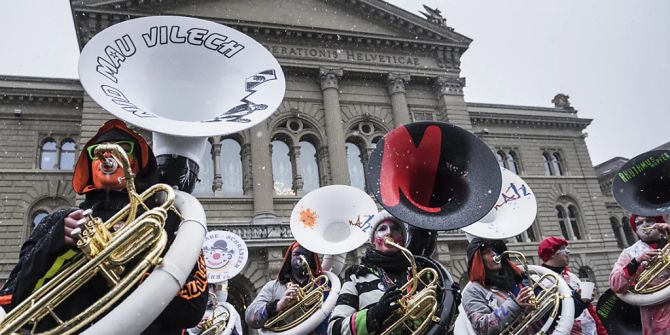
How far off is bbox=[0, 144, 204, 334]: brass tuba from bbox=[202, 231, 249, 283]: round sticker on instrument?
21.4 feet

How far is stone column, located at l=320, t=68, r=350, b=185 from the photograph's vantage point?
19734 mm

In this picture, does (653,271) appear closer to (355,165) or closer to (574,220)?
(355,165)

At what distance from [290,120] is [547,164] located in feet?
56.1

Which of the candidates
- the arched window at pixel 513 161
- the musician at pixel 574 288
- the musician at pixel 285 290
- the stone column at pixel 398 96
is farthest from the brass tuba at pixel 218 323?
the arched window at pixel 513 161

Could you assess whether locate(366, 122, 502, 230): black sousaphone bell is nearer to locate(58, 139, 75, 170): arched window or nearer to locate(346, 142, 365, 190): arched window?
locate(346, 142, 365, 190): arched window

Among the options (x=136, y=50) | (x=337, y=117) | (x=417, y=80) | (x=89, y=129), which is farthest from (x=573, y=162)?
(x=136, y=50)

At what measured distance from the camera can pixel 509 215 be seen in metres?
5.23

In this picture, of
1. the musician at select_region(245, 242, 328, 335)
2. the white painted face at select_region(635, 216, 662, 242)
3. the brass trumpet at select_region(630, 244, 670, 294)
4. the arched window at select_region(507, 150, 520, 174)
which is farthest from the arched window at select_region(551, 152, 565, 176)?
the musician at select_region(245, 242, 328, 335)

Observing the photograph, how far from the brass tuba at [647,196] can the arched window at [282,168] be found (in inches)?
595

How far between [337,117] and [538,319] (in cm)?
1733

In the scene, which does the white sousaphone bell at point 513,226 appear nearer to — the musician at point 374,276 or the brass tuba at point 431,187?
the brass tuba at point 431,187

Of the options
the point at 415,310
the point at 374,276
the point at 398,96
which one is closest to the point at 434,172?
the point at 374,276

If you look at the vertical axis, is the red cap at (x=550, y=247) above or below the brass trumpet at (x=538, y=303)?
above

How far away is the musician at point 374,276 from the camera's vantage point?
10.3 ft
